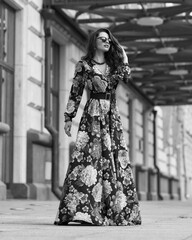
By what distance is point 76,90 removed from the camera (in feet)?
20.2

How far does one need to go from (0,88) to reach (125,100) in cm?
1480

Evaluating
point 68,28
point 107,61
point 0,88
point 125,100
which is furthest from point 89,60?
point 125,100

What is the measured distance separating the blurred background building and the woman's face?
6.90 metres

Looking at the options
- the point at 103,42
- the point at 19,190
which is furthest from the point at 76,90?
the point at 19,190

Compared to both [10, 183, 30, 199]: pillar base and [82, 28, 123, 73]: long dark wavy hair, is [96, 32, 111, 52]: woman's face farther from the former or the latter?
[10, 183, 30, 199]: pillar base

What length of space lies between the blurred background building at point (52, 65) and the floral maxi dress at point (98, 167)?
22.3 ft

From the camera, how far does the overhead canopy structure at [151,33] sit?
56.8 ft

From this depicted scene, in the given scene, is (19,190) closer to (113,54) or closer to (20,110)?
(20,110)

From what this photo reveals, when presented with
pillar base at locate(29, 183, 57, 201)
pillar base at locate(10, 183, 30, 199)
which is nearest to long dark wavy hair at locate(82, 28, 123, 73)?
pillar base at locate(10, 183, 30, 199)

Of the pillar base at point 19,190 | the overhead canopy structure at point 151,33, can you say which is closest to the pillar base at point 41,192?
the pillar base at point 19,190

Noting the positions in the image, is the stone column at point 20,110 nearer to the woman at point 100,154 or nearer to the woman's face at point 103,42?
the woman at point 100,154

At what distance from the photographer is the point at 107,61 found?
615 centimetres

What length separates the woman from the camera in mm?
5754

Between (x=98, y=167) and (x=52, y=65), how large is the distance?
39.6 ft
